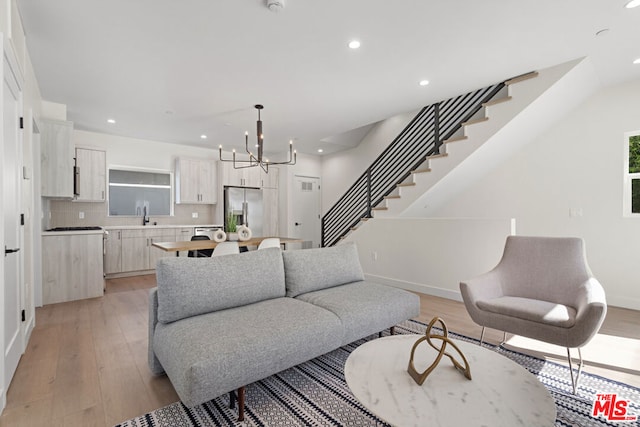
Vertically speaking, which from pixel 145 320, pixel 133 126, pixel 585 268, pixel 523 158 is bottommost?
pixel 145 320

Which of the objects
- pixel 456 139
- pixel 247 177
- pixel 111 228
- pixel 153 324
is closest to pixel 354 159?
pixel 247 177

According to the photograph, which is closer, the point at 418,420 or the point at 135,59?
the point at 418,420

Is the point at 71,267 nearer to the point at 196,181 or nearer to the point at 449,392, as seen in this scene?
the point at 196,181

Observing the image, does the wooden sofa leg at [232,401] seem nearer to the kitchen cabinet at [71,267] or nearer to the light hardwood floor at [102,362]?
the light hardwood floor at [102,362]

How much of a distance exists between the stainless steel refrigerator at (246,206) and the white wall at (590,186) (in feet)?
15.7

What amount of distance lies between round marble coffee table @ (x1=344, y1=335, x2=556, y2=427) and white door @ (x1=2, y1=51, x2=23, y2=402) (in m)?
2.13

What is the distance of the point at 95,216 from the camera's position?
5445 millimetres

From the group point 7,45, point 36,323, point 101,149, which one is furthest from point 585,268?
point 101,149

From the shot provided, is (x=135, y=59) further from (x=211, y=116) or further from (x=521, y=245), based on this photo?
(x=521, y=245)

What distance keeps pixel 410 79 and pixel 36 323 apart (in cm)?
472

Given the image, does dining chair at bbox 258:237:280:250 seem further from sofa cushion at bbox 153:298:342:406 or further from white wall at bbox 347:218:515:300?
white wall at bbox 347:218:515:300

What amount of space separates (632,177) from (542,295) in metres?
2.45

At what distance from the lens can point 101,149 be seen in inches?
205

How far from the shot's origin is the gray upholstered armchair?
195 cm
